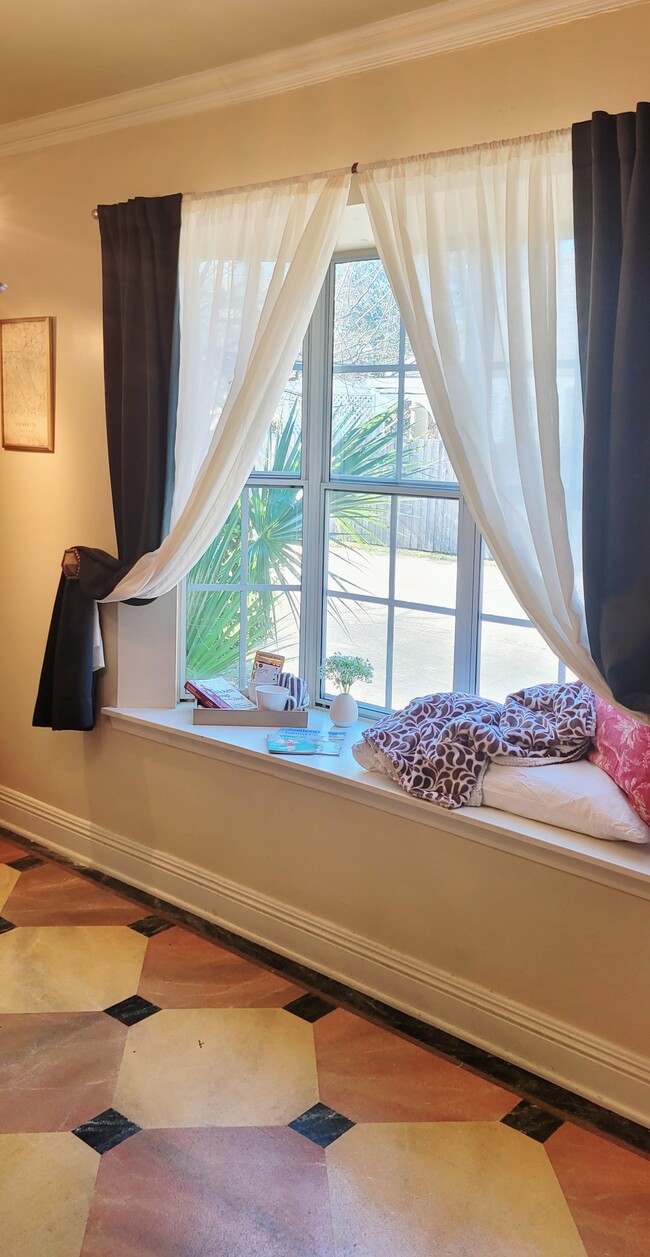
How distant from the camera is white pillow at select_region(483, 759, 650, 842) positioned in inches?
98.0

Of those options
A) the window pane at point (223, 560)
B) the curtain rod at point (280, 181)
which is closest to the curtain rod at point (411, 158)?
the curtain rod at point (280, 181)

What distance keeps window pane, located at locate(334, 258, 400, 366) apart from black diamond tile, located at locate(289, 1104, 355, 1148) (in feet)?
7.13

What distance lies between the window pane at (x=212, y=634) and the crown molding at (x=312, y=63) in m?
1.55

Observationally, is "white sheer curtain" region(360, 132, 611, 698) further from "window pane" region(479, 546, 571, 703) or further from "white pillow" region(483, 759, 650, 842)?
"window pane" region(479, 546, 571, 703)

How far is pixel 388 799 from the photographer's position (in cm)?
290

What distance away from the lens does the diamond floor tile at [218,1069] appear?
2486 mm

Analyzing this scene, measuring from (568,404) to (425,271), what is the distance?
54cm

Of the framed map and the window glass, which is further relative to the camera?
the framed map

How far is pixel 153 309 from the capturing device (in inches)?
128

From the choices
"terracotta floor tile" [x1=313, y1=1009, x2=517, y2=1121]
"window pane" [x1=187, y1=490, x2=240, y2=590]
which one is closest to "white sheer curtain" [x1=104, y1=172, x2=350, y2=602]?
"window pane" [x1=187, y1=490, x2=240, y2=590]

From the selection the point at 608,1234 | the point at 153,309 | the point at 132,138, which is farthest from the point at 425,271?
the point at 608,1234

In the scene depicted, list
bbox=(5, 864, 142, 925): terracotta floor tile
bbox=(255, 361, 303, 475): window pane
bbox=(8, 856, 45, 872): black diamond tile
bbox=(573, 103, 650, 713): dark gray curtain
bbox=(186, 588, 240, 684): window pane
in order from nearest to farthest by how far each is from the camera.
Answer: bbox=(573, 103, 650, 713): dark gray curtain < bbox=(5, 864, 142, 925): terracotta floor tile < bbox=(255, 361, 303, 475): window pane < bbox=(186, 588, 240, 684): window pane < bbox=(8, 856, 45, 872): black diamond tile

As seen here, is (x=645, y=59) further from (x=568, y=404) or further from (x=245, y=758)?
(x=245, y=758)

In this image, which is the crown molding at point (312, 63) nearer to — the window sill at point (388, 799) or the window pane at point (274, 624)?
the window pane at point (274, 624)
